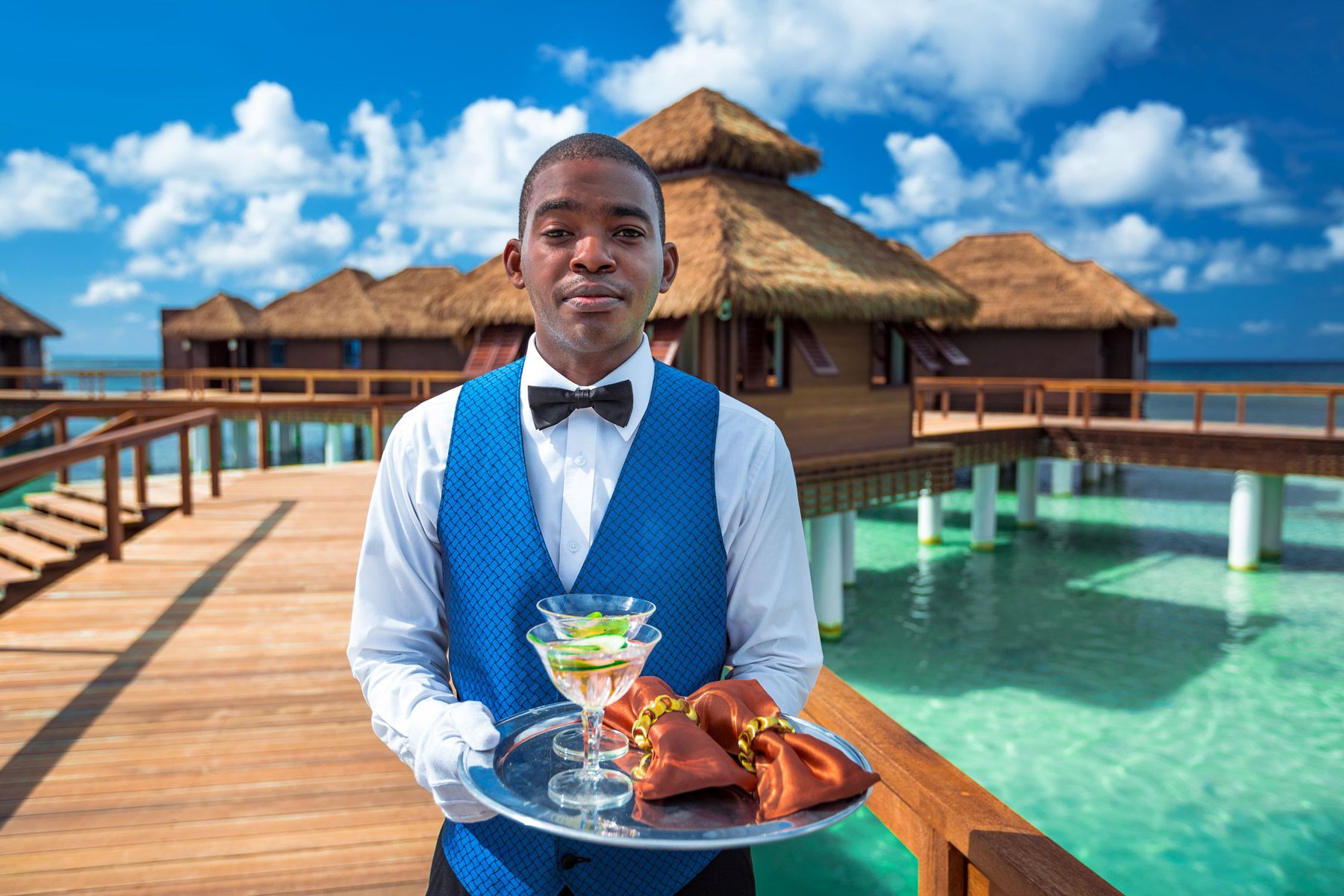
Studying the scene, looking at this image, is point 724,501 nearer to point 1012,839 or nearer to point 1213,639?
point 1012,839

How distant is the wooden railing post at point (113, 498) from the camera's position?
6180 millimetres

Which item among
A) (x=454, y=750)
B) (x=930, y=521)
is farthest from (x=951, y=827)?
(x=930, y=521)

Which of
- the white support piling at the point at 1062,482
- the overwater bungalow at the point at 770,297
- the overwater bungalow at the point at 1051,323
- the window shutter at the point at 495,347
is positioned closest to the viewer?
the overwater bungalow at the point at 770,297

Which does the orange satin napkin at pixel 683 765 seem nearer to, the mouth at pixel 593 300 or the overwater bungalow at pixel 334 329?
the mouth at pixel 593 300

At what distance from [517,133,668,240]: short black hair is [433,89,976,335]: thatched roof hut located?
890 cm

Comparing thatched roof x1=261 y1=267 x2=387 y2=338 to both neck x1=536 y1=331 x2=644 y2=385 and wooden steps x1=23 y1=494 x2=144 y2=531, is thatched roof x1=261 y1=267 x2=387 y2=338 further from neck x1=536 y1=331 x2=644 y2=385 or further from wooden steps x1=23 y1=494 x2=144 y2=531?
neck x1=536 y1=331 x2=644 y2=385

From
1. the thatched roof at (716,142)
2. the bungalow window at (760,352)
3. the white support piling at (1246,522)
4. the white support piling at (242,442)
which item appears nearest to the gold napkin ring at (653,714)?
the bungalow window at (760,352)

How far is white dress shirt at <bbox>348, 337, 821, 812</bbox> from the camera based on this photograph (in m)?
1.40

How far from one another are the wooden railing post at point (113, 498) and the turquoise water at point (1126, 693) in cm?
504

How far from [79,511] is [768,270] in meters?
7.48

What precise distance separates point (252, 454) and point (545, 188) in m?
30.3

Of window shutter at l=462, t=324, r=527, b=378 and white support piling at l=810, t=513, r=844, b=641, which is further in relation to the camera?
window shutter at l=462, t=324, r=527, b=378

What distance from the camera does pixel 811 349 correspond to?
36.4 ft

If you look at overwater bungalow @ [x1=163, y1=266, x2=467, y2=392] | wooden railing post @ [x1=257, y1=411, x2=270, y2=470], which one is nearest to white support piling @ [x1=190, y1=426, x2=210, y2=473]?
overwater bungalow @ [x1=163, y1=266, x2=467, y2=392]
